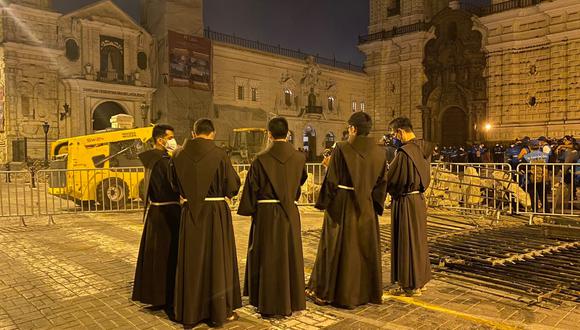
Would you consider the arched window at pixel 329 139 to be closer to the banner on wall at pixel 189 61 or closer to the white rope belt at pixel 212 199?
the banner on wall at pixel 189 61

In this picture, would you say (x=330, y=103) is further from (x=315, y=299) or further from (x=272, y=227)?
(x=272, y=227)

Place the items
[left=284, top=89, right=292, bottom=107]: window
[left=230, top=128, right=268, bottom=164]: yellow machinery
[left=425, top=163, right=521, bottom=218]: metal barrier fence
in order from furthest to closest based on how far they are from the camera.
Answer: [left=284, top=89, right=292, bottom=107]: window → [left=230, top=128, right=268, bottom=164]: yellow machinery → [left=425, top=163, right=521, bottom=218]: metal barrier fence

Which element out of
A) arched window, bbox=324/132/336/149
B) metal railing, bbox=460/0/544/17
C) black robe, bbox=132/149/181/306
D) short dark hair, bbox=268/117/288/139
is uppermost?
metal railing, bbox=460/0/544/17

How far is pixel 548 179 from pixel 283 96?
92.6 feet

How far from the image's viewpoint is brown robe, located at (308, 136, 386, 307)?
4.87 metres

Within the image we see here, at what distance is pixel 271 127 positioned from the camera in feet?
15.3

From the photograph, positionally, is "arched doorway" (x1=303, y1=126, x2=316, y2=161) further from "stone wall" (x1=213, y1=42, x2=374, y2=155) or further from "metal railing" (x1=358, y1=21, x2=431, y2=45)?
"metal railing" (x1=358, y1=21, x2=431, y2=45)

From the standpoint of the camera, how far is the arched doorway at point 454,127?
35375 mm

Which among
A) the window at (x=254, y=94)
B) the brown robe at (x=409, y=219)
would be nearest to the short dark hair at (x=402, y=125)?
the brown robe at (x=409, y=219)

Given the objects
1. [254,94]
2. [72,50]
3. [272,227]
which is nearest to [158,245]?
[272,227]

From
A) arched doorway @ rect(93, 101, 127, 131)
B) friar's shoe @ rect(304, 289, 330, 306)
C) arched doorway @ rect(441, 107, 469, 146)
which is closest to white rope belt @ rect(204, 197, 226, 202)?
friar's shoe @ rect(304, 289, 330, 306)

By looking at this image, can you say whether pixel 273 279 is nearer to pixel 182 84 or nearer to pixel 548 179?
pixel 548 179

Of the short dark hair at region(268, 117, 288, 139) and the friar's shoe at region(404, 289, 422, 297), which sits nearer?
the short dark hair at region(268, 117, 288, 139)

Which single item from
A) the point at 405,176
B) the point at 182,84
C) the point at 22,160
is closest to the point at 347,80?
the point at 182,84
